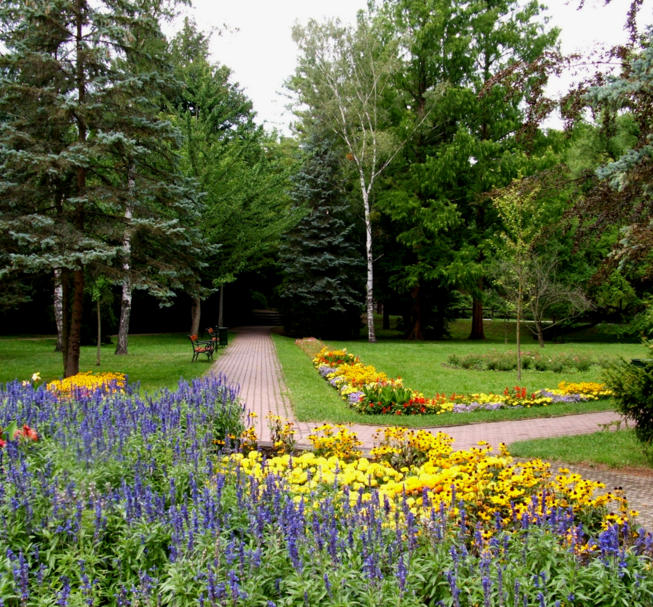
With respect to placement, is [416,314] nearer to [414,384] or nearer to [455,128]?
[455,128]

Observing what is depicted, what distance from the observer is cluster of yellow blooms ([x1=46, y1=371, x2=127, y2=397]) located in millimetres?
6804

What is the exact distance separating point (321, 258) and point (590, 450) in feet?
73.6

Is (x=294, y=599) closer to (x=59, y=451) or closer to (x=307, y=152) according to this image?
(x=59, y=451)

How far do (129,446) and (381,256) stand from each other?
26303 millimetres

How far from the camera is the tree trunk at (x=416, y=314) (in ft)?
100

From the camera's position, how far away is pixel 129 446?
4551 millimetres

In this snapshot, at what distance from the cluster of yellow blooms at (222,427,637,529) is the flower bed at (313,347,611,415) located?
15.1 ft

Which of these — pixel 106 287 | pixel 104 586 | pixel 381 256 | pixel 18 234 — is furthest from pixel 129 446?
pixel 381 256

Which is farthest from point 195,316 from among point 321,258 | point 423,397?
point 423,397

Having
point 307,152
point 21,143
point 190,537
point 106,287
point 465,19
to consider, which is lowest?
point 190,537

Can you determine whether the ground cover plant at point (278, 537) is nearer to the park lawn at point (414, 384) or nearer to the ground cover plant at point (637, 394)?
the ground cover plant at point (637, 394)

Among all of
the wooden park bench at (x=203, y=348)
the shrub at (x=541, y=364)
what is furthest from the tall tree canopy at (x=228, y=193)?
the shrub at (x=541, y=364)

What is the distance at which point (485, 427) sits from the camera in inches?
350

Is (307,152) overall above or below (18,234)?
above
